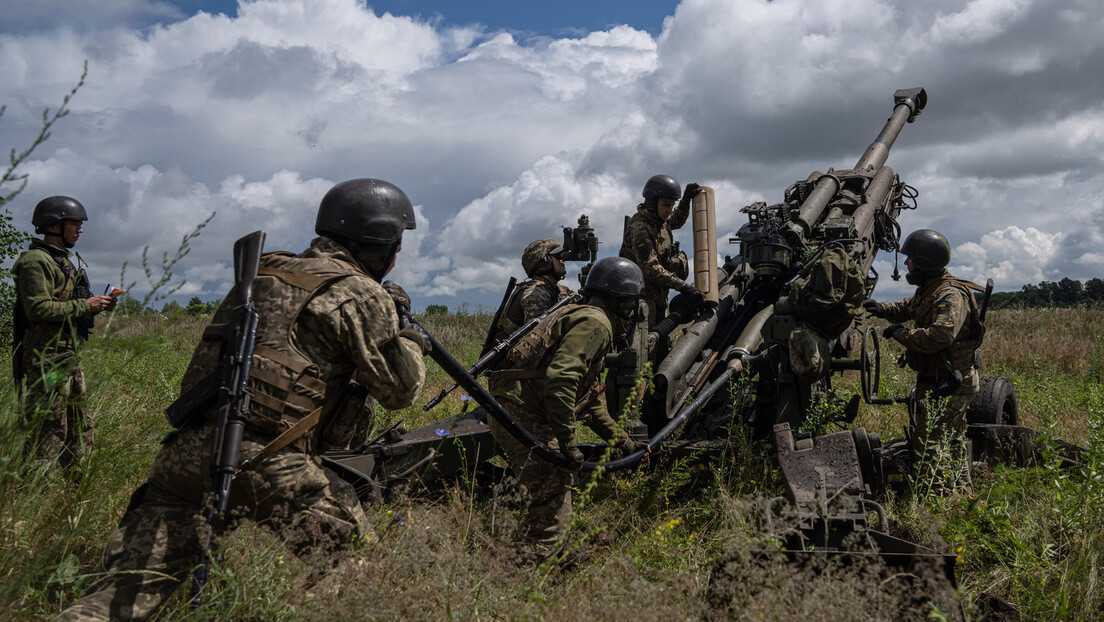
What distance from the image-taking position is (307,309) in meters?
2.85

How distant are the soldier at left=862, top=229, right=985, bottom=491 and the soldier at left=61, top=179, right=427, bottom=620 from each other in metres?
3.94

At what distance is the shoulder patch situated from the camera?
419 cm

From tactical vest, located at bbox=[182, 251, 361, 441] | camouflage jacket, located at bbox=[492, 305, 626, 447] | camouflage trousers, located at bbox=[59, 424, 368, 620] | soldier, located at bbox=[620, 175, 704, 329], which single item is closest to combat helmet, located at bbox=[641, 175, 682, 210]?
soldier, located at bbox=[620, 175, 704, 329]

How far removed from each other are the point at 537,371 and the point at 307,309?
73.6 inches

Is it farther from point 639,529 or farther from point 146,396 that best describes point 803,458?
point 146,396

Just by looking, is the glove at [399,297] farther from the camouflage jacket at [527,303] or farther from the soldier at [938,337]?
the soldier at [938,337]

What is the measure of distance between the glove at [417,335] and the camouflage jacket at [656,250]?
4220mm

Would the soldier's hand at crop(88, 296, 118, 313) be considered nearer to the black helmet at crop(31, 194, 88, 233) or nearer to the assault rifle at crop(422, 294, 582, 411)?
the black helmet at crop(31, 194, 88, 233)

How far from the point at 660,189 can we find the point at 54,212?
5039mm

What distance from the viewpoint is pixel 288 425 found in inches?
111

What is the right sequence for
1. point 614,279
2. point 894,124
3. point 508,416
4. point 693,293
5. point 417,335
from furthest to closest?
point 894,124, point 693,293, point 614,279, point 508,416, point 417,335

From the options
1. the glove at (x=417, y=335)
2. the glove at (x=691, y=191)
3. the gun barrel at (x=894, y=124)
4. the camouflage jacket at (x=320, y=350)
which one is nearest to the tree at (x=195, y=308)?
the camouflage jacket at (x=320, y=350)

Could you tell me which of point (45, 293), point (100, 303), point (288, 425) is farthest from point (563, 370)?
point (45, 293)

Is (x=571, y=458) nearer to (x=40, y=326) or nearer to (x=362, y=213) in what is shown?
(x=362, y=213)
